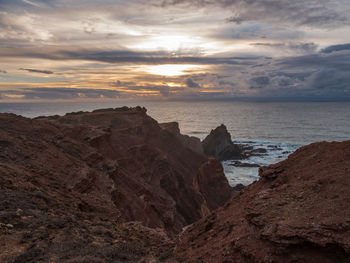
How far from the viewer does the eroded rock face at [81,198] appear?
10.3 metres

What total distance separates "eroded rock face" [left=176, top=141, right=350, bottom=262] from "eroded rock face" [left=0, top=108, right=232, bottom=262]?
7.01ft

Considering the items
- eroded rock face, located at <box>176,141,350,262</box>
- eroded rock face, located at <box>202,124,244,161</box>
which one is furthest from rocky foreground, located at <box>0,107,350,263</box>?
eroded rock face, located at <box>202,124,244,161</box>

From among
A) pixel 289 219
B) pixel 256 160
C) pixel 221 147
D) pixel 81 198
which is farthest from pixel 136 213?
pixel 221 147

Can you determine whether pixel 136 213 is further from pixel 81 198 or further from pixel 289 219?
pixel 289 219

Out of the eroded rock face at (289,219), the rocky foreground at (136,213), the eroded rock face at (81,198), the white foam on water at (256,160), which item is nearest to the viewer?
the eroded rock face at (289,219)

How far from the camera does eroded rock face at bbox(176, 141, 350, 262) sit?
845 cm

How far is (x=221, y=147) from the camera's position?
8600 cm

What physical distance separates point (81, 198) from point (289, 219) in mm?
12243

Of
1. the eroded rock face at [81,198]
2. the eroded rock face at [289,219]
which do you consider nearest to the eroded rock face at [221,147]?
the eroded rock face at [81,198]

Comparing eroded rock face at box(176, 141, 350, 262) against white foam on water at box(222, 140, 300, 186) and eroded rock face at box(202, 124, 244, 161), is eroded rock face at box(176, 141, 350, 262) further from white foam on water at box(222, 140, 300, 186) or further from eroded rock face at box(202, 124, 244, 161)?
eroded rock face at box(202, 124, 244, 161)

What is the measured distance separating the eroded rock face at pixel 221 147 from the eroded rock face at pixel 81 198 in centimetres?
4312

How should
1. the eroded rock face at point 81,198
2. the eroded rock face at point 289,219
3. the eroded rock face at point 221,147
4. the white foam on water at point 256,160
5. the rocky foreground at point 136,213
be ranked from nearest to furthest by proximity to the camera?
the eroded rock face at point 289,219
the rocky foreground at point 136,213
the eroded rock face at point 81,198
the white foam on water at point 256,160
the eroded rock face at point 221,147

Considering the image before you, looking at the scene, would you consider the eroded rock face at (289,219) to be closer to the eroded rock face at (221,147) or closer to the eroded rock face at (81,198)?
the eroded rock face at (81,198)

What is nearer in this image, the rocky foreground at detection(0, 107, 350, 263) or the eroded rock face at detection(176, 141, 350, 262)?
the eroded rock face at detection(176, 141, 350, 262)
